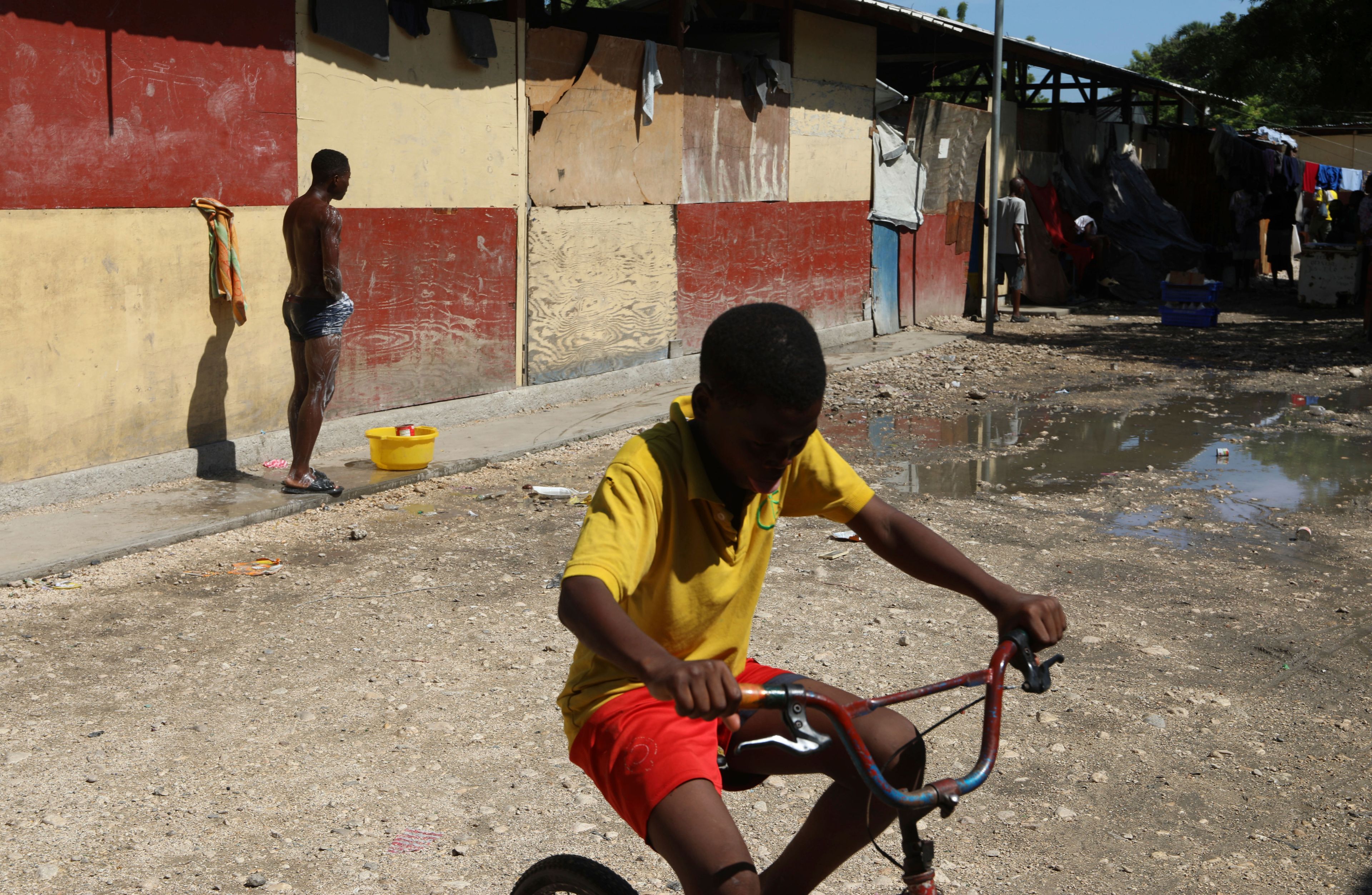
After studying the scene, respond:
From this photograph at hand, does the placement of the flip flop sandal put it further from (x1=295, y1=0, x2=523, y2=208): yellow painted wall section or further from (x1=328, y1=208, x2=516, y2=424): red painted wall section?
(x1=295, y1=0, x2=523, y2=208): yellow painted wall section

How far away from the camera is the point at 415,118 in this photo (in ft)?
29.9

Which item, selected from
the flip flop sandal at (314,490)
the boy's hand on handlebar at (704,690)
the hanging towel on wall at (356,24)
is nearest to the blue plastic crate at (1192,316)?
the hanging towel on wall at (356,24)

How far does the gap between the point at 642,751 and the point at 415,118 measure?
7.81 m

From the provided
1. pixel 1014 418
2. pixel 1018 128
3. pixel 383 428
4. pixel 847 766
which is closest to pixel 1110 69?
pixel 1018 128

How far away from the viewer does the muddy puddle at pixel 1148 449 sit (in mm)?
7832

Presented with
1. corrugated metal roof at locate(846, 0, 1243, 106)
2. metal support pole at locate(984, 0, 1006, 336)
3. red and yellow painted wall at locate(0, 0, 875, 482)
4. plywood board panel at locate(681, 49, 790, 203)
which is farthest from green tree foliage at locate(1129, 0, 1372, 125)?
red and yellow painted wall at locate(0, 0, 875, 482)

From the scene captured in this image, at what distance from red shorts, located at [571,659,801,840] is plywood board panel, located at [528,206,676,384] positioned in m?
8.32

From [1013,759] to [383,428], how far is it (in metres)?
5.20

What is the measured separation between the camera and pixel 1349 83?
20953mm

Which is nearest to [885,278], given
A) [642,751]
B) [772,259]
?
[772,259]

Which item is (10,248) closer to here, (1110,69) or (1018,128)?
(1018,128)

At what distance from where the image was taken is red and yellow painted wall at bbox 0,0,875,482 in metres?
6.82

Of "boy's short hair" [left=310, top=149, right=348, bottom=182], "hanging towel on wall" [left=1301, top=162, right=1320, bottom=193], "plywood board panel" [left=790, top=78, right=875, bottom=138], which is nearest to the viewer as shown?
"boy's short hair" [left=310, top=149, right=348, bottom=182]

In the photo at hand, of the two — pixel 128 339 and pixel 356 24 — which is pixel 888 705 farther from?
pixel 356 24
